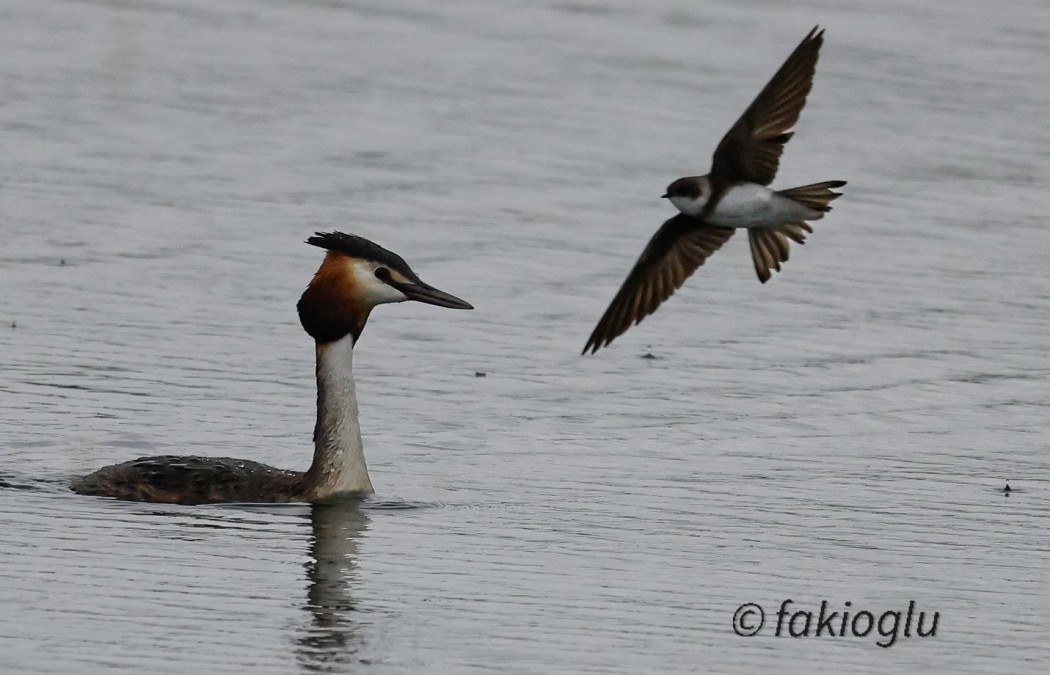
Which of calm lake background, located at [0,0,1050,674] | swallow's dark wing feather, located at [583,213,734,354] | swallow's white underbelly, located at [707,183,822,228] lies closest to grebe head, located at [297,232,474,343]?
swallow's dark wing feather, located at [583,213,734,354]

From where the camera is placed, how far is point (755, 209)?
10109mm

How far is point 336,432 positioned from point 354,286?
686 millimetres

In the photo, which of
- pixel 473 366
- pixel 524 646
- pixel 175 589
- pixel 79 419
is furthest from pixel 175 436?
pixel 524 646

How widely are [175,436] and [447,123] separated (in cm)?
812

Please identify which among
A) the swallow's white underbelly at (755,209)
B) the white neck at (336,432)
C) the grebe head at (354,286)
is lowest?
the white neck at (336,432)

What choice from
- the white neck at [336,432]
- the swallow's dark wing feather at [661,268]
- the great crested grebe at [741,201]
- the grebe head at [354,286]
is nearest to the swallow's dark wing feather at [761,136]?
the great crested grebe at [741,201]

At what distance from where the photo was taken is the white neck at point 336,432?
1091 centimetres

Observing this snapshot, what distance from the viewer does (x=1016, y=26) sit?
25.8 meters

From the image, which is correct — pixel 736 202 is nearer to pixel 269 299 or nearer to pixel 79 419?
pixel 79 419

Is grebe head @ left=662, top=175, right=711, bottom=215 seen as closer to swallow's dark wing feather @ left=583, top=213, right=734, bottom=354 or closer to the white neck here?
swallow's dark wing feather @ left=583, top=213, right=734, bottom=354

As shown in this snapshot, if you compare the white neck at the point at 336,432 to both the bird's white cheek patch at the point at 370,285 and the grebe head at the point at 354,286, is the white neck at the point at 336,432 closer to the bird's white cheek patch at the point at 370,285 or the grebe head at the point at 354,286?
the grebe head at the point at 354,286

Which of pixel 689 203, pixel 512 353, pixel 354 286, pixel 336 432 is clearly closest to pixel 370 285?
pixel 354 286

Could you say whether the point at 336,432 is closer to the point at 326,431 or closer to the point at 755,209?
the point at 326,431

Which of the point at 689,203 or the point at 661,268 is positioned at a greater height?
the point at 689,203
